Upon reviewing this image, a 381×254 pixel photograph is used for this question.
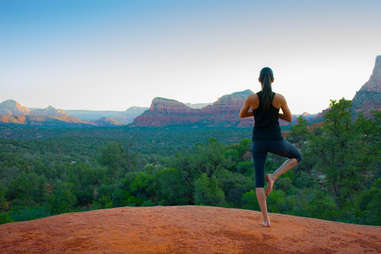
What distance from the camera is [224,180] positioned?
16.1 m

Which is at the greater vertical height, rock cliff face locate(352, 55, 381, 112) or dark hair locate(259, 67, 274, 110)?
rock cliff face locate(352, 55, 381, 112)

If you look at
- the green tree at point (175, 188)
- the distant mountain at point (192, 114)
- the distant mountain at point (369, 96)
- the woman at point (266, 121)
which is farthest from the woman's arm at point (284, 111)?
the distant mountain at point (192, 114)

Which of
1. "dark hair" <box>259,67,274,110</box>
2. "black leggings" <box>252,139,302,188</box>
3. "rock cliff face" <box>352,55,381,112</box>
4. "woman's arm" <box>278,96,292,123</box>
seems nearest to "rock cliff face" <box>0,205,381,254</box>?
"black leggings" <box>252,139,302,188</box>

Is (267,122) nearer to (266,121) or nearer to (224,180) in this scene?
(266,121)

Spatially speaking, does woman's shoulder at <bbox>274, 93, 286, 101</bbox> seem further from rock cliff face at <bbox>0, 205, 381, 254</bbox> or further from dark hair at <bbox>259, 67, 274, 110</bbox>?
rock cliff face at <bbox>0, 205, 381, 254</bbox>

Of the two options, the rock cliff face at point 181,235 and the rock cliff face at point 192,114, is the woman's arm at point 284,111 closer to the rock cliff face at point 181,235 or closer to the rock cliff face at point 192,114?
the rock cliff face at point 181,235

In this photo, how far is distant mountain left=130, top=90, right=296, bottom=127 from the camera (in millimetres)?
105219

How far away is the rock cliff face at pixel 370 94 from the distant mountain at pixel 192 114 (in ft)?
154

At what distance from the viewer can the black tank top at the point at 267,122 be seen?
2.95m

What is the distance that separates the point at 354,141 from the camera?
31.3 feet

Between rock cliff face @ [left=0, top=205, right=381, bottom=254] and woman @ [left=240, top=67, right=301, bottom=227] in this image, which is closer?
rock cliff face @ [left=0, top=205, right=381, bottom=254]

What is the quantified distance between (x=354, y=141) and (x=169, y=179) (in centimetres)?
1167

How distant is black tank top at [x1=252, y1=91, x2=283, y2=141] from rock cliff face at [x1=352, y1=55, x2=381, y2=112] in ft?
150

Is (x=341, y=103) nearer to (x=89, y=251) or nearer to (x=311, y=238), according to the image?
(x=311, y=238)
